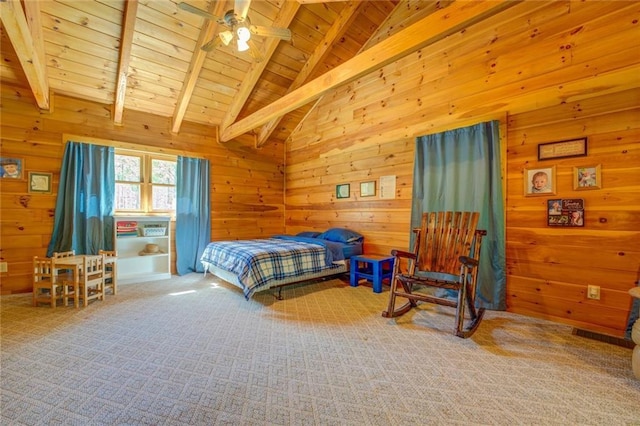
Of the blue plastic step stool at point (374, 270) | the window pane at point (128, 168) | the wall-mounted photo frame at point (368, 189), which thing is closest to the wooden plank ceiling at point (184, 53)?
the window pane at point (128, 168)

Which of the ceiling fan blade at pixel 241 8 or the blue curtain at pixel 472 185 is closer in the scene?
the ceiling fan blade at pixel 241 8

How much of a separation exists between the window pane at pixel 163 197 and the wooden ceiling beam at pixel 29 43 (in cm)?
164

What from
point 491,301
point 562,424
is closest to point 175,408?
point 562,424

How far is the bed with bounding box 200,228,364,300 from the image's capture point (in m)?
3.07

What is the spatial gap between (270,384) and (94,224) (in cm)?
364

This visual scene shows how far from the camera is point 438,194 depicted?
3416 mm

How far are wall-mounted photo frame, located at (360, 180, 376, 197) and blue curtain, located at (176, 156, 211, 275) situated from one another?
267 cm

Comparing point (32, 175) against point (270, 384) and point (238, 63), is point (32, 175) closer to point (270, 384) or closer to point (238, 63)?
point (238, 63)

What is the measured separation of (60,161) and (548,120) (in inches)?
228

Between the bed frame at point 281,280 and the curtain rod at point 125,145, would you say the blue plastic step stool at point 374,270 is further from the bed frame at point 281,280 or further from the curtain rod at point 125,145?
the curtain rod at point 125,145

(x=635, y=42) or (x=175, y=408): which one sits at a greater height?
(x=635, y=42)

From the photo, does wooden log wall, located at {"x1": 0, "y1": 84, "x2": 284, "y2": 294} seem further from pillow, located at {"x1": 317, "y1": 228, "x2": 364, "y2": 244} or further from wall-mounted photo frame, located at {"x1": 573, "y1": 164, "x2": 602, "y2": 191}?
wall-mounted photo frame, located at {"x1": 573, "y1": 164, "x2": 602, "y2": 191}

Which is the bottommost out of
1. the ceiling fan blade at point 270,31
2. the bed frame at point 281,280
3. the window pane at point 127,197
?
the bed frame at point 281,280

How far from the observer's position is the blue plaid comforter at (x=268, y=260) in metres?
3.05
